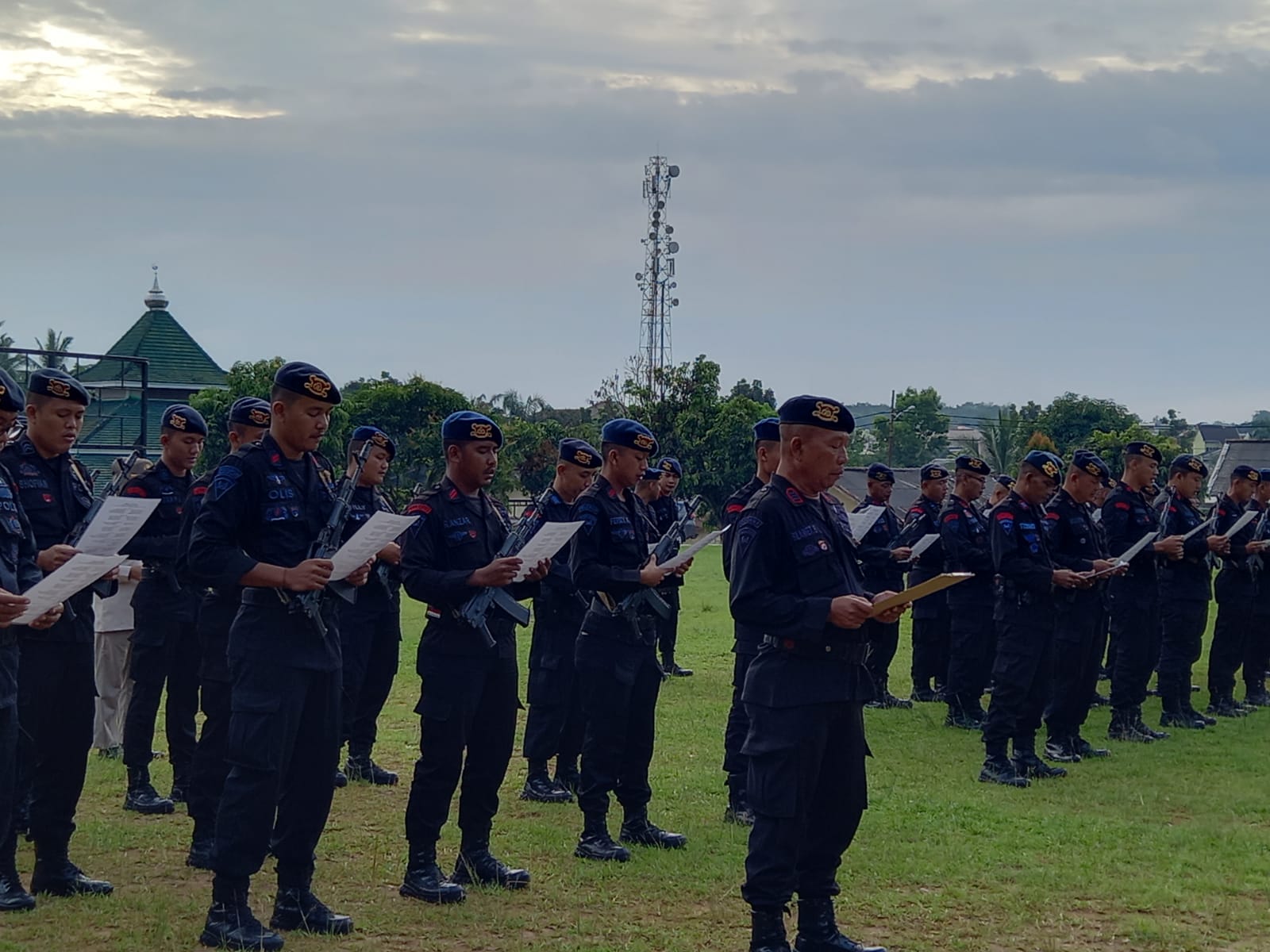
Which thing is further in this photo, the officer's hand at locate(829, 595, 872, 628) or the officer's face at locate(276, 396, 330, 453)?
the officer's face at locate(276, 396, 330, 453)

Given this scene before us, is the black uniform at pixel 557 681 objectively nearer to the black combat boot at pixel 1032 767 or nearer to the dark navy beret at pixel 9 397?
the black combat boot at pixel 1032 767

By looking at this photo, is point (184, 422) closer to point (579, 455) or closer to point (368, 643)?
point (368, 643)

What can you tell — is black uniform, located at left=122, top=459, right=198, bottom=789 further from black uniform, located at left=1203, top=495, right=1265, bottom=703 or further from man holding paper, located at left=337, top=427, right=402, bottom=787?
black uniform, located at left=1203, top=495, right=1265, bottom=703

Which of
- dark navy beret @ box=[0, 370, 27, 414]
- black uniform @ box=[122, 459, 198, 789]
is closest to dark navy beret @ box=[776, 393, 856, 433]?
dark navy beret @ box=[0, 370, 27, 414]

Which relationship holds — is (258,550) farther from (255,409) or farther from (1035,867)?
(1035,867)

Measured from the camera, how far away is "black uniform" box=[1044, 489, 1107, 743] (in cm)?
1038

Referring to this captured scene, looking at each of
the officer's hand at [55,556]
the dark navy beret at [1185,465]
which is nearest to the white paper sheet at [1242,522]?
the dark navy beret at [1185,465]

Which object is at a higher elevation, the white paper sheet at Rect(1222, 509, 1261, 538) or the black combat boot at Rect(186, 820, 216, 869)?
the white paper sheet at Rect(1222, 509, 1261, 538)

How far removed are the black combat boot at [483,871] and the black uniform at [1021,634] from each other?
4.33 meters

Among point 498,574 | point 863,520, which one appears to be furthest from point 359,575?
point 863,520

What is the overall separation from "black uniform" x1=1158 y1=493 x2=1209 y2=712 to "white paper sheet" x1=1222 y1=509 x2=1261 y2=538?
0.27 metres

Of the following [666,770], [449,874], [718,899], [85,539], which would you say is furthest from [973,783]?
[85,539]

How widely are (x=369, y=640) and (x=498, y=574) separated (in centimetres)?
327

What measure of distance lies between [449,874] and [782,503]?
286 cm
